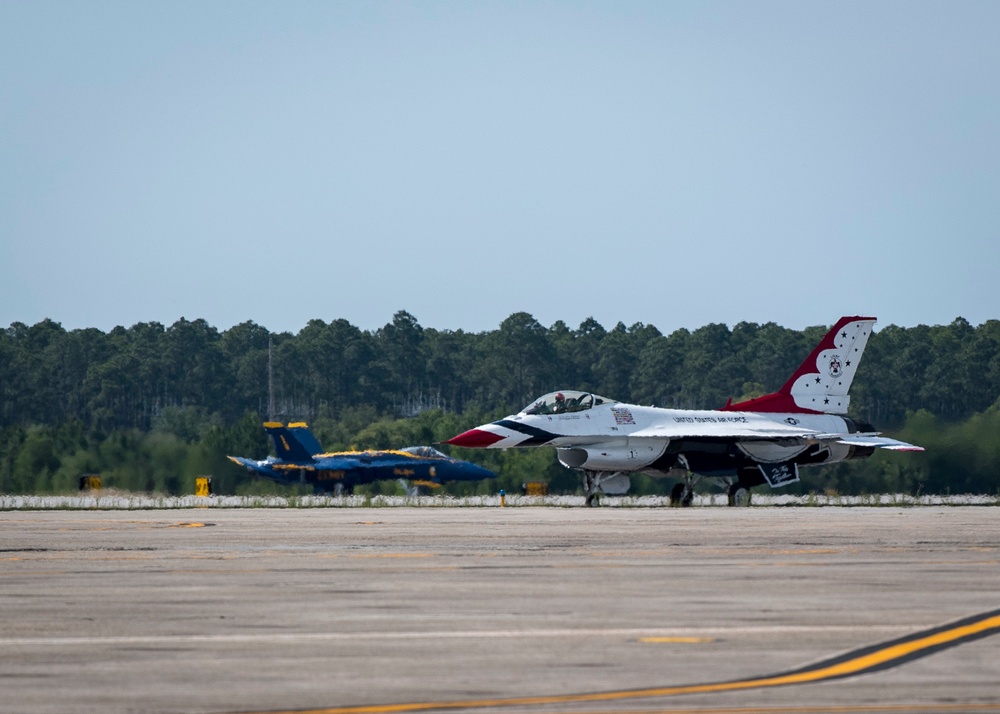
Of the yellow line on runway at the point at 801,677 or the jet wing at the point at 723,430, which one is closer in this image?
the yellow line on runway at the point at 801,677

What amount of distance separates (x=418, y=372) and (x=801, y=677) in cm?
12023

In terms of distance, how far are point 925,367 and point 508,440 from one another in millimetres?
64180

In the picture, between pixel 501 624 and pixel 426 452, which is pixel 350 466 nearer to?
pixel 426 452

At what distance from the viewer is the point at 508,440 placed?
3719 cm

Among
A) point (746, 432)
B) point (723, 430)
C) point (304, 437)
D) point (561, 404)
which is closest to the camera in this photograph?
point (561, 404)

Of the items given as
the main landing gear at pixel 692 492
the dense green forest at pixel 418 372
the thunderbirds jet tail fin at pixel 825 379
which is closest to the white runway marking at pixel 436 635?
the main landing gear at pixel 692 492

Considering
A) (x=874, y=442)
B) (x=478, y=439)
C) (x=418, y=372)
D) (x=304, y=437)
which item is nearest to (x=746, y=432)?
(x=874, y=442)

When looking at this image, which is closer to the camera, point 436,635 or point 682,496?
point 436,635

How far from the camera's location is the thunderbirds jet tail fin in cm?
4250

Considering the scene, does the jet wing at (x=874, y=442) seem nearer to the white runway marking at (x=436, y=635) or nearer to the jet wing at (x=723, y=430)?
the jet wing at (x=723, y=430)

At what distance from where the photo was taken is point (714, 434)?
39.2 meters

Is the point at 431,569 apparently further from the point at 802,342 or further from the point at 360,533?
the point at 802,342

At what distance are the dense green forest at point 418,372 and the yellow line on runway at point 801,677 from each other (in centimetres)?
5926

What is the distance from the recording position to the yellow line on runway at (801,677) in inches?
302
